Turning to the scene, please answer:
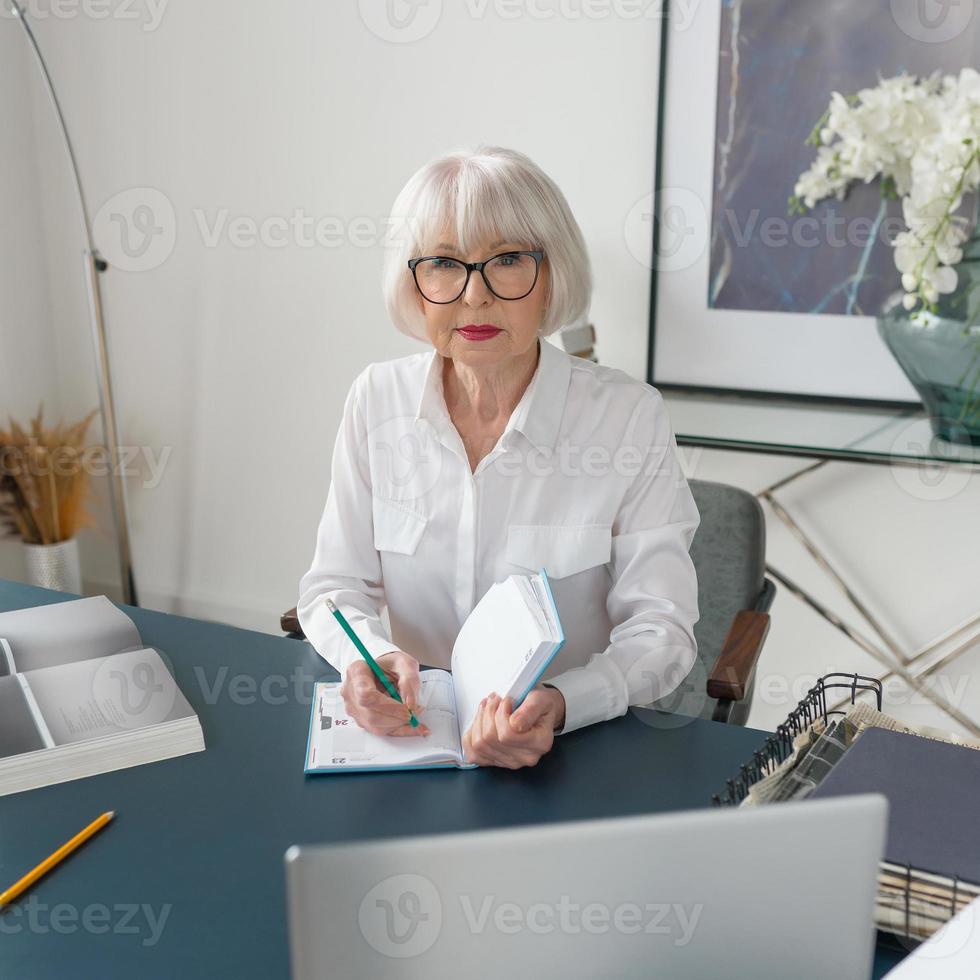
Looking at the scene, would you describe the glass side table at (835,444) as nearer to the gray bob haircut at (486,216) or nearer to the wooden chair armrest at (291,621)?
the gray bob haircut at (486,216)

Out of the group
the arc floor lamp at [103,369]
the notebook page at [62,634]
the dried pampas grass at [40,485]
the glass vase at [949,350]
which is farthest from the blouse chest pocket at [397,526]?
the dried pampas grass at [40,485]

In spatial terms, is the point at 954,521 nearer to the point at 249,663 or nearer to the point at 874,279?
the point at 874,279

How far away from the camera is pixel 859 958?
2.31 ft

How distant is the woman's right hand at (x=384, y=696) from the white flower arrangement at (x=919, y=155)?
1.40 meters

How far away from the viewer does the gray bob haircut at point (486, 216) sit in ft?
5.13

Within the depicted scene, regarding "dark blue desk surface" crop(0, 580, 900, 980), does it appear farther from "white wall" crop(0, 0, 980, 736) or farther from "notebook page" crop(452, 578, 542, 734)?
"white wall" crop(0, 0, 980, 736)

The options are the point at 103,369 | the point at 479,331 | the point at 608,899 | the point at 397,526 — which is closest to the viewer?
the point at 608,899

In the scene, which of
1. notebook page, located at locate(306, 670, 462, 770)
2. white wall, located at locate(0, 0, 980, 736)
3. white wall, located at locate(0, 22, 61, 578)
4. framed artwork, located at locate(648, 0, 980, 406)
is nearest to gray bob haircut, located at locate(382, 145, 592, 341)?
notebook page, located at locate(306, 670, 462, 770)

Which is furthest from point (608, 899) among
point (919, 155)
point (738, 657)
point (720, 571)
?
point (919, 155)

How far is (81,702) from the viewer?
1.33 meters

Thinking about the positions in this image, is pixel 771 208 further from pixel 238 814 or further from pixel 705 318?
pixel 238 814

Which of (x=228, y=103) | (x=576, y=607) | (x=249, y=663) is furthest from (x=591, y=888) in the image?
(x=228, y=103)

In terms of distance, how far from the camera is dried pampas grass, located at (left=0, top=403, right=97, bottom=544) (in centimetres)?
329

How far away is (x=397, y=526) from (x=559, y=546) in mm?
260
